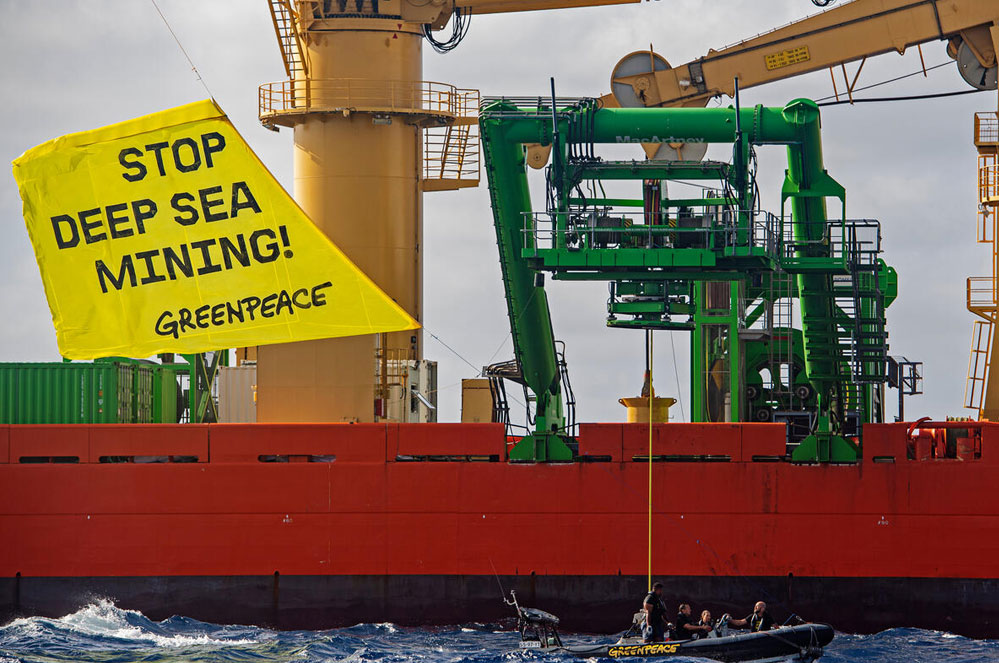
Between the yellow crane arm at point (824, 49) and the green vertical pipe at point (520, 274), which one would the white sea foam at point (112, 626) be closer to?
the green vertical pipe at point (520, 274)

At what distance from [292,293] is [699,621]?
10.2 m

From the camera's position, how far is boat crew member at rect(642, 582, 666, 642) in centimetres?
2548

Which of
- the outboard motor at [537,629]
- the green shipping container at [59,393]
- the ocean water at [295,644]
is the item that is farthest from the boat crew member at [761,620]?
the green shipping container at [59,393]

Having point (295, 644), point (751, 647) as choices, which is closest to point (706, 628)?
point (751, 647)

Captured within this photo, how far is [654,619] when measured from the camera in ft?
83.9

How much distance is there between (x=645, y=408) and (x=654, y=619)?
33.7 ft

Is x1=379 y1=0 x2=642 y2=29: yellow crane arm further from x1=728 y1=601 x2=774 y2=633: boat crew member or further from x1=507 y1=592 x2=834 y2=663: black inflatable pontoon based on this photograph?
x1=507 y1=592 x2=834 y2=663: black inflatable pontoon

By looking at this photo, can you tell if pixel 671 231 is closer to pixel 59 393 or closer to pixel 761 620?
pixel 761 620

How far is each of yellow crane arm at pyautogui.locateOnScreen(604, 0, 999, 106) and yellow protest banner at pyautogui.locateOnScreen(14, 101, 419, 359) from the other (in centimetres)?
1026

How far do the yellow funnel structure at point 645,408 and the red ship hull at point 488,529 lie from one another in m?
5.06

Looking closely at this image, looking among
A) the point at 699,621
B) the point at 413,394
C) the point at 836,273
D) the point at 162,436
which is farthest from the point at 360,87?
the point at 699,621

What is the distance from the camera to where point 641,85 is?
37.2 metres

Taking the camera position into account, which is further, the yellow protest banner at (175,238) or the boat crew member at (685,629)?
the yellow protest banner at (175,238)

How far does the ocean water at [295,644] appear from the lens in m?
26.2
